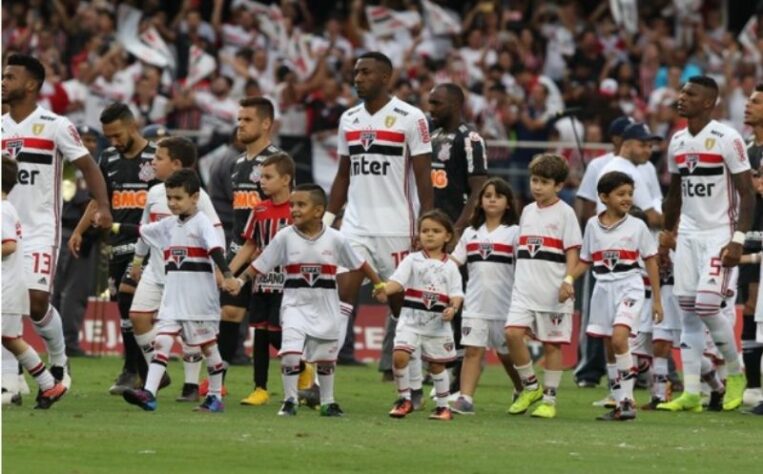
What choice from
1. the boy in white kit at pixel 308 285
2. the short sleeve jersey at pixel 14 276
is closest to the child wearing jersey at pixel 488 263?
the boy in white kit at pixel 308 285

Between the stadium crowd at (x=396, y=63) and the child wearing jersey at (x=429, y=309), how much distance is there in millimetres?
9418

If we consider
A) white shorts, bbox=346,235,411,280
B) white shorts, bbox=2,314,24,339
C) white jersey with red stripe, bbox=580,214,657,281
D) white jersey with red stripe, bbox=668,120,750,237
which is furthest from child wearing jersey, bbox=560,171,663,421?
white shorts, bbox=2,314,24,339

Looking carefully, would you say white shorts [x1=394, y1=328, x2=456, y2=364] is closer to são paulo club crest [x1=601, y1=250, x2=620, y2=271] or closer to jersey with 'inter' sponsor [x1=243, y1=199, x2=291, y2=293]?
jersey with 'inter' sponsor [x1=243, y1=199, x2=291, y2=293]

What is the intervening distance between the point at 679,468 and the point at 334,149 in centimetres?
1565

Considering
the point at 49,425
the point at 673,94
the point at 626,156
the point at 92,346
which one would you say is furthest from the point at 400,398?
the point at 673,94

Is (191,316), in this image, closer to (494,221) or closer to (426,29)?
(494,221)

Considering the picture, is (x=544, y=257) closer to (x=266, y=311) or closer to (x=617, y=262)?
(x=617, y=262)

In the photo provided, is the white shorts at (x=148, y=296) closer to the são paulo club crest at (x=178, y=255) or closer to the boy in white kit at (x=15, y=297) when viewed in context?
the são paulo club crest at (x=178, y=255)

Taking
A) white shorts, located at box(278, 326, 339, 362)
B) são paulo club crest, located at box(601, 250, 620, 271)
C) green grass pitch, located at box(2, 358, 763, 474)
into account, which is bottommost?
green grass pitch, located at box(2, 358, 763, 474)

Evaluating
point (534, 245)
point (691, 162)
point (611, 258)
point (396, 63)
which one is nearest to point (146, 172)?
point (534, 245)

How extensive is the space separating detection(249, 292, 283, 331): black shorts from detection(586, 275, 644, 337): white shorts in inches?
102

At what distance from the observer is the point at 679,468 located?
504 inches

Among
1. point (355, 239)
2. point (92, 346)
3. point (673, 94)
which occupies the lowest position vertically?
point (92, 346)

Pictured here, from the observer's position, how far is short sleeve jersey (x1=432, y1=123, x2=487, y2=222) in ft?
61.0
